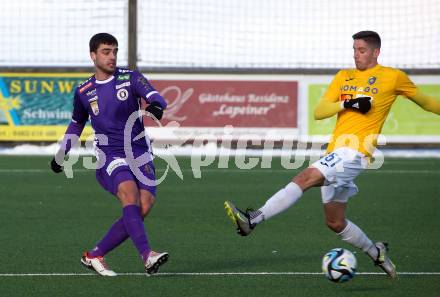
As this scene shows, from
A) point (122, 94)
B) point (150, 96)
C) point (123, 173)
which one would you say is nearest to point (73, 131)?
point (122, 94)

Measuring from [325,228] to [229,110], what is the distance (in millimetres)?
8987

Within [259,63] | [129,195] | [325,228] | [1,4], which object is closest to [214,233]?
[325,228]

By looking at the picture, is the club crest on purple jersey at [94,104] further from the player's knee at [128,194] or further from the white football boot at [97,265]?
the white football boot at [97,265]

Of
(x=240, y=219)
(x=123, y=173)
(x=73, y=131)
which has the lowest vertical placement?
(x=240, y=219)

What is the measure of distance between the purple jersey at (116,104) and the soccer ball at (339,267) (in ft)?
5.93

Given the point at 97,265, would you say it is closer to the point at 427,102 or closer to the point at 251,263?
the point at 251,263

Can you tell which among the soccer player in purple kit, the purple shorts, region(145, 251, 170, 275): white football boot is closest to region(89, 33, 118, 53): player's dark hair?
the soccer player in purple kit

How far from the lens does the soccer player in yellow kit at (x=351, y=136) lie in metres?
7.99

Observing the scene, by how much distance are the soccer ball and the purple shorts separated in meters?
1.59

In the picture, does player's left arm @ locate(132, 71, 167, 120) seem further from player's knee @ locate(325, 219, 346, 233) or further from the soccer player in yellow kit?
player's knee @ locate(325, 219, 346, 233)

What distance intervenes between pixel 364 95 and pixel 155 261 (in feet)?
6.74

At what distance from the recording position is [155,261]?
7.89m

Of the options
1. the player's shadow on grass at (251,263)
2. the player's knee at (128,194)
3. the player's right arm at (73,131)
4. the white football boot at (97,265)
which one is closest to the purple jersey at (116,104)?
the player's right arm at (73,131)

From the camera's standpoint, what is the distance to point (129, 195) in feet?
27.2
